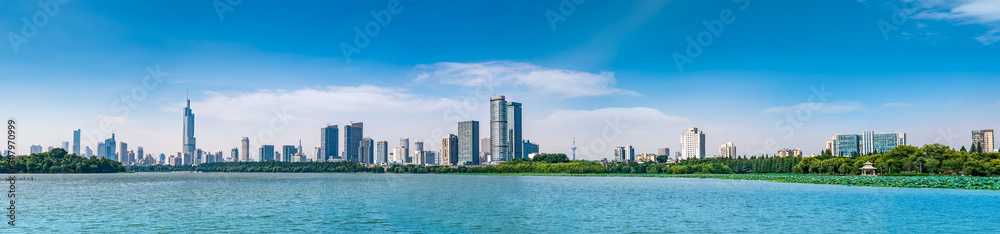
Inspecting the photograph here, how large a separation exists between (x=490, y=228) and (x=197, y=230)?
16914 mm

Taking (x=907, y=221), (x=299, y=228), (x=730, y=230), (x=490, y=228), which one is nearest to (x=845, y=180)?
(x=907, y=221)

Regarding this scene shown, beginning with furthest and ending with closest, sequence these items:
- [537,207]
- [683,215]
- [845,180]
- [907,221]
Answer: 1. [845,180]
2. [537,207]
3. [683,215]
4. [907,221]

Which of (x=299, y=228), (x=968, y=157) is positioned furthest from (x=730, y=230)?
(x=968, y=157)

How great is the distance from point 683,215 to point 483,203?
19781 millimetres

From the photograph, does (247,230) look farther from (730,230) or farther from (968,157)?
(968,157)

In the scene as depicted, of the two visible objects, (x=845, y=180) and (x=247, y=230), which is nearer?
(x=247, y=230)

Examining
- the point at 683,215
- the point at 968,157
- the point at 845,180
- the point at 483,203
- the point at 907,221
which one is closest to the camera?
the point at 907,221

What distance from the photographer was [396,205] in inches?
2275

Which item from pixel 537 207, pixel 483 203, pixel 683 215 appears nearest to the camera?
pixel 683 215

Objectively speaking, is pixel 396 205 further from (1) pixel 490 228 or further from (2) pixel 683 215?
(2) pixel 683 215

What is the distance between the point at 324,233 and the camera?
36.9 meters

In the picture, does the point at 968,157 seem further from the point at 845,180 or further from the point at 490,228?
the point at 490,228

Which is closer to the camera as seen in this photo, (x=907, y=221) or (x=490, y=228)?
(x=490, y=228)

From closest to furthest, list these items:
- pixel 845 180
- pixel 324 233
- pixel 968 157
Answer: pixel 324 233, pixel 845 180, pixel 968 157
